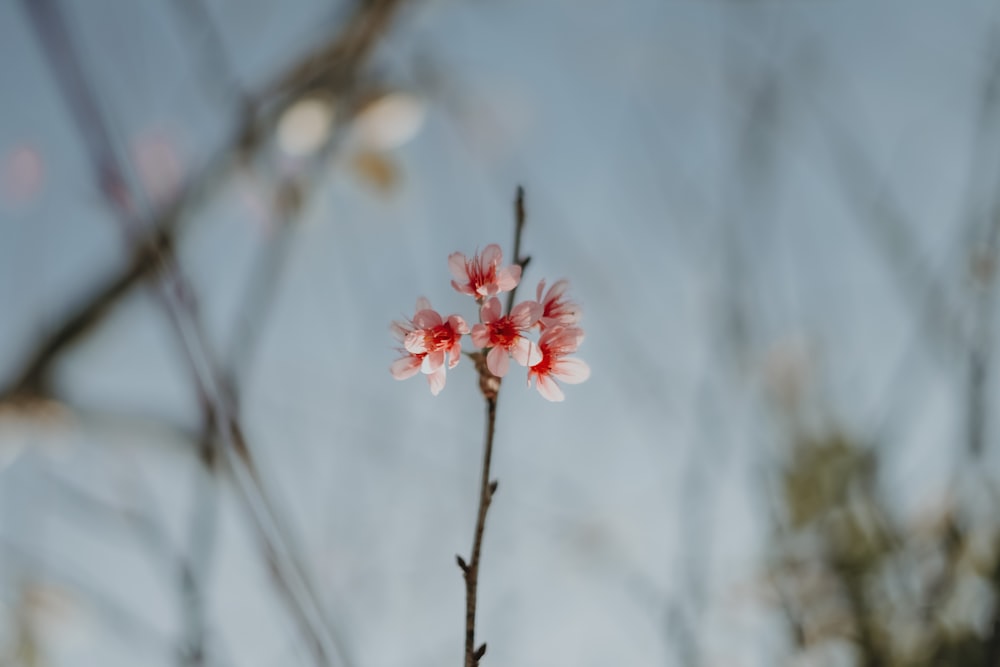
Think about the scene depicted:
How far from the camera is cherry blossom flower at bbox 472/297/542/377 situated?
37 centimetres

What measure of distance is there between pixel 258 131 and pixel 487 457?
0.85 m

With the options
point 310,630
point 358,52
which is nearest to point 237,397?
point 310,630

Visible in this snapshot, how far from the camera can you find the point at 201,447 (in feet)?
1.61

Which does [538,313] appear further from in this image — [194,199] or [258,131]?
[194,199]

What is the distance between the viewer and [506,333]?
39cm

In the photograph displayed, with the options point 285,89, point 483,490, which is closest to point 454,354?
point 483,490

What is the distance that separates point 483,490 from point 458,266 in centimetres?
16

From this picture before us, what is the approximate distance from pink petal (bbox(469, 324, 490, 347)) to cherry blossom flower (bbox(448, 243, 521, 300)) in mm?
27

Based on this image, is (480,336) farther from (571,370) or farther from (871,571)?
(871,571)

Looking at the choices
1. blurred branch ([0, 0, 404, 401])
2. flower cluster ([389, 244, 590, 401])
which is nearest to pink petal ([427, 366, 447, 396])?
flower cluster ([389, 244, 590, 401])

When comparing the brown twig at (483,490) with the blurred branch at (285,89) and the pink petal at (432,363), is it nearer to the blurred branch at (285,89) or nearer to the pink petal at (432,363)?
the pink petal at (432,363)

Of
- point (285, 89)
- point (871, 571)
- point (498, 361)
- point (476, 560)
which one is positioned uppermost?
point (285, 89)

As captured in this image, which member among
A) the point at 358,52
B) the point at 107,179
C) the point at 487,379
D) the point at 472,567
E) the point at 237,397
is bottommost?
the point at 472,567

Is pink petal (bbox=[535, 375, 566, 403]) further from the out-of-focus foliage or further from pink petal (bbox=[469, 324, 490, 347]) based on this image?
the out-of-focus foliage
